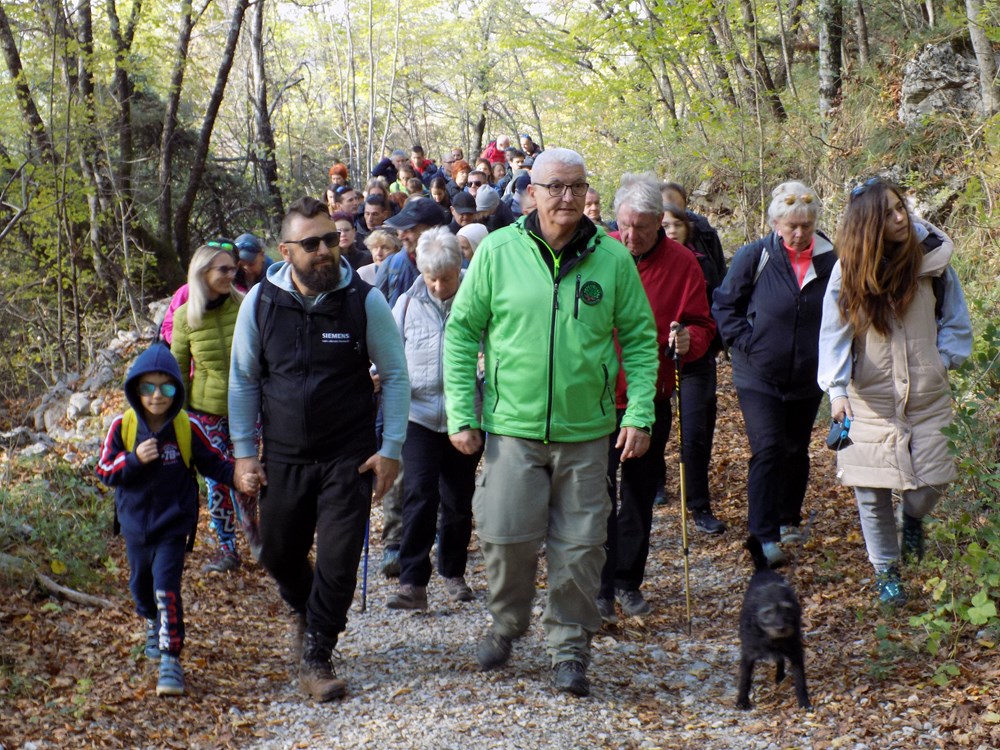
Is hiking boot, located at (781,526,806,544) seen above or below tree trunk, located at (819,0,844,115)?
below

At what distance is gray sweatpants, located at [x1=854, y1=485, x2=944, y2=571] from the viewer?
199 inches

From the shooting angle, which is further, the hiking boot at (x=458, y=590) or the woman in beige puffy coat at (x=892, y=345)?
the hiking boot at (x=458, y=590)

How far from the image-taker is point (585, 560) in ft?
14.9

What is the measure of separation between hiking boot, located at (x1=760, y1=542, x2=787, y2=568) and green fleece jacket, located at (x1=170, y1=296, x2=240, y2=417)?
3546mm

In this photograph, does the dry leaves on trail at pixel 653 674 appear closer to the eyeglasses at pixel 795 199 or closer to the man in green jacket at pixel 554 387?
the man in green jacket at pixel 554 387

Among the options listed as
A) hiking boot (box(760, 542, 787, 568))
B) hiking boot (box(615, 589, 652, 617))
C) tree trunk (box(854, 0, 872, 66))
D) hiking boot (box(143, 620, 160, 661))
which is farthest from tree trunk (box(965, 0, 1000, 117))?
hiking boot (box(143, 620, 160, 661))

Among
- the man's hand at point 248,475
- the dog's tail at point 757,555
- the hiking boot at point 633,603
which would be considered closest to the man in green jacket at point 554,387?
the dog's tail at point 757,555

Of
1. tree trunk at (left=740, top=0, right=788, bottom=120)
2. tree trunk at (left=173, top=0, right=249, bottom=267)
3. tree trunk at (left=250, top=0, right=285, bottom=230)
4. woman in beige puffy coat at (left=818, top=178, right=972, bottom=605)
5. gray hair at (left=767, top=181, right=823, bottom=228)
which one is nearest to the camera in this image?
woman in beige puffy coat at (left=818, top=178, right=972, bottom=605)

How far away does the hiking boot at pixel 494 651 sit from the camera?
4.88 metres

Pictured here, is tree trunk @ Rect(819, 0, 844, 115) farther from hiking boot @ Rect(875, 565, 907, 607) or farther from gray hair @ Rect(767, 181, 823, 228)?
hiking boot @ Rect(875, 565, 907, 607)

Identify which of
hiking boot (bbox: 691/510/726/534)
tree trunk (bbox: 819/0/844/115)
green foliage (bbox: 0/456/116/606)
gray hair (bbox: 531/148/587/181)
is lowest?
hiking boot (bbox: 691/510/726/534)

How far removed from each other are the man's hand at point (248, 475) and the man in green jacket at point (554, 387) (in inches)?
36.7

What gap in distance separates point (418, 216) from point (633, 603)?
10.8 ft

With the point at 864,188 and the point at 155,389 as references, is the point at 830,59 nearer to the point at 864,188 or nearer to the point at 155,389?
the point at 864,188
